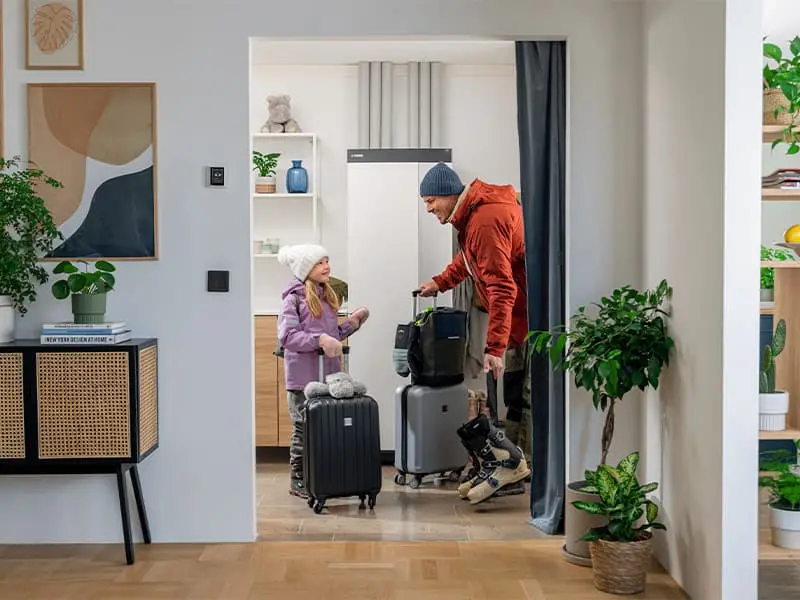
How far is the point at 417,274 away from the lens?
6086 millimetres

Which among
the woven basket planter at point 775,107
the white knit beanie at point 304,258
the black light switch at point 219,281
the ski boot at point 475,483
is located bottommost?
the ski boot at point 475,483

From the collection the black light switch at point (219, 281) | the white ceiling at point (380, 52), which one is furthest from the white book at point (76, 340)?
the white ceiling at point (380, 52)

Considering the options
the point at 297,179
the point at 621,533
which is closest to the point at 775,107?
the point at 621,533

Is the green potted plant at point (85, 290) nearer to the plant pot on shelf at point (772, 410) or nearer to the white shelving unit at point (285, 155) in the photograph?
the white shelving unit at point (285, 155)

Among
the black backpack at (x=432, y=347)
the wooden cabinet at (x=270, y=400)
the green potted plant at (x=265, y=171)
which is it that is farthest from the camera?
the green potted plant at (x=265, y=171)

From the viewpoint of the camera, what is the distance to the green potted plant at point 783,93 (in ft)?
11.1

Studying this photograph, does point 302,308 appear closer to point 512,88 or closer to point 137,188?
point 137,188

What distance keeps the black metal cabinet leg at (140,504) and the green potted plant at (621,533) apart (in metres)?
1.85

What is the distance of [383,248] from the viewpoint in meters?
6.09

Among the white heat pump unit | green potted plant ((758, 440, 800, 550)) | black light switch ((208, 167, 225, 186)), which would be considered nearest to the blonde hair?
the white heat pump unit

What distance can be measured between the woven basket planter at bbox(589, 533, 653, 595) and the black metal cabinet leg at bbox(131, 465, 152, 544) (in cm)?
192

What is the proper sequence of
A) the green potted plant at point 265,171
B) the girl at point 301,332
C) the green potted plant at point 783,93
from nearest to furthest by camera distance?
1. the green potted plant at point 783,93
2. the girl at point 301,332
3. the green potted plant at point 265,171

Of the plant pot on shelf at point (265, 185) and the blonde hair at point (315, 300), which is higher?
the plant pot on shelf at point (265, 185)

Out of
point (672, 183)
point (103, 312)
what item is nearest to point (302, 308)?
point (103, 312)
